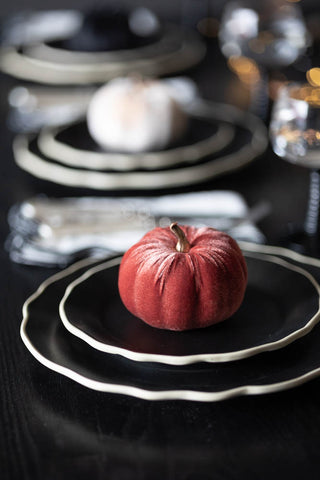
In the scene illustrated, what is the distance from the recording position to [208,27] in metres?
1.52

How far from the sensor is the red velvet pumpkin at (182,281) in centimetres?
44

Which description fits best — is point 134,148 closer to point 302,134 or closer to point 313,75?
point 302,134

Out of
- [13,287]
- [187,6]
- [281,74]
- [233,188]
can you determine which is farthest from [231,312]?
[187,6]

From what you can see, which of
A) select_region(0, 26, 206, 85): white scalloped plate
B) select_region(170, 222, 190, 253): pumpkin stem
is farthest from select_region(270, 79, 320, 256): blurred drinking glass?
select_region(0, 26, 206, 85): white scalloped plate

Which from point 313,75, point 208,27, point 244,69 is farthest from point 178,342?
point 208,27

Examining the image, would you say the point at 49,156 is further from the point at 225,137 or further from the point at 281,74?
the point at 281,74

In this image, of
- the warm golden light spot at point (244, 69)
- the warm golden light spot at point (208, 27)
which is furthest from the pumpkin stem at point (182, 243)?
the warm golden light spot at point (208, 27)

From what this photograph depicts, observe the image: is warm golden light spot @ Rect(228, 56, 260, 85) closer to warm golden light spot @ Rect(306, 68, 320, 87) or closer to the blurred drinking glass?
warm golden light spot @ Rect(306, 68, 320, 87)

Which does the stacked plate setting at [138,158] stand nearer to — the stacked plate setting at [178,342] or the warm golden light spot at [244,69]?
the stacked plate setting at [178,342]

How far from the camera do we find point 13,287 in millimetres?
587

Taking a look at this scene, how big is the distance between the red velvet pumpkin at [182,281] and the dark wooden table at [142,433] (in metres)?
0.06

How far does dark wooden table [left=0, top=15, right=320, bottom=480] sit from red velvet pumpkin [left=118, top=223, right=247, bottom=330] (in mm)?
58

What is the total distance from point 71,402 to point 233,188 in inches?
16.4

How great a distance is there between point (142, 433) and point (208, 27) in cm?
126
